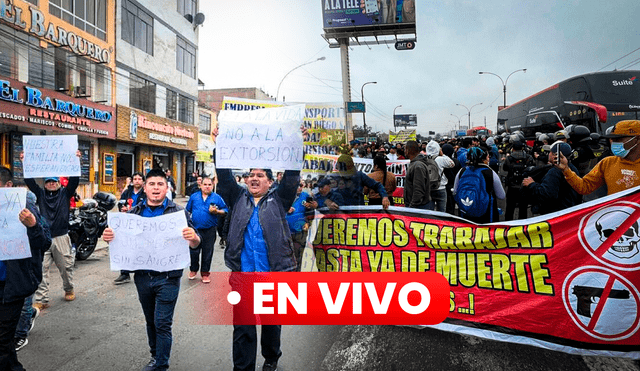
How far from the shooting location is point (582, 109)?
15.2 m

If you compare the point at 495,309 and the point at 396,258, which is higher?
the point at 396,258

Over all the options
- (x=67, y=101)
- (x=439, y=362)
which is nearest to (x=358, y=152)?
(x=439, y=362)

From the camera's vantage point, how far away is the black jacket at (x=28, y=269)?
3146mm

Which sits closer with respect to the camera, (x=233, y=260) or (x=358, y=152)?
(x=233, y=260)

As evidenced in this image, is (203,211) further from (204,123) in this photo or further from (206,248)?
(204,123)

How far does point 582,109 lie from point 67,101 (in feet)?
68.0

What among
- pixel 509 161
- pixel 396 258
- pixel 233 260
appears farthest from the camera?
pixel 509 161

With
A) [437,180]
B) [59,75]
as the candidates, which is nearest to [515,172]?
[437,180]

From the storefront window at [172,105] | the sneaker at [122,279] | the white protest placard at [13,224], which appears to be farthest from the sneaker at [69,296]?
the storefront window at [172,105]

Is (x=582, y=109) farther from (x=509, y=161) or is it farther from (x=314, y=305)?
(x=314, y=305)

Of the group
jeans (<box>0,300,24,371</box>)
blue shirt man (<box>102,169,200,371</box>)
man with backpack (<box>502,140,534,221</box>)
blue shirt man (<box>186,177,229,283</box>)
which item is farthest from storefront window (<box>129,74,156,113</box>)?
jeans (<box>0,300,24,371</box>)

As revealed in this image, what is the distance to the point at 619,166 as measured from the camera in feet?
12.1

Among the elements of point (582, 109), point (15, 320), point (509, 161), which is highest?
point (582, 109)

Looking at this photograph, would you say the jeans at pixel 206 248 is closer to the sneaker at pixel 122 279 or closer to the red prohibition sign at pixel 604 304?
the sneaker at pixel 122 279
